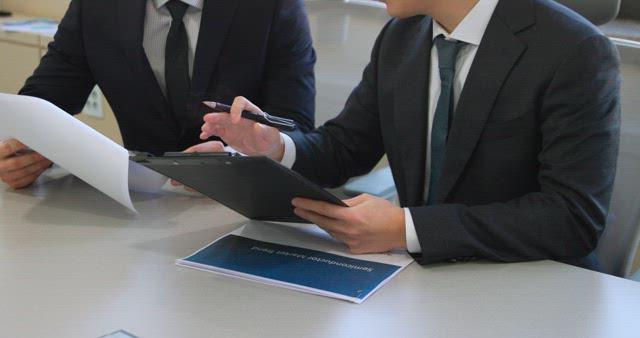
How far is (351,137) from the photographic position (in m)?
1.62

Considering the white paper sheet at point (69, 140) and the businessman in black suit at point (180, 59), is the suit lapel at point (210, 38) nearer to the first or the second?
the businessman in black suit at point (180, 59)

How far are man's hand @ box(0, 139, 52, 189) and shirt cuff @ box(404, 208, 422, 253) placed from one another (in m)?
0.72

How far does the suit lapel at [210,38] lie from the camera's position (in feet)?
5.69

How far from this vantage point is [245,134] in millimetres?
1450

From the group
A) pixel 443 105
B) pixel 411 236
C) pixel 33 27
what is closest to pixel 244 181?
pixel 411 236

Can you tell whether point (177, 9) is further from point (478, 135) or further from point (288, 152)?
point (478, 135)

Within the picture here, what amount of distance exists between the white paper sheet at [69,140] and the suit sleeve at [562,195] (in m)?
0.51

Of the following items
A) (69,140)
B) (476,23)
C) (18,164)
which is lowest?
(18,164)

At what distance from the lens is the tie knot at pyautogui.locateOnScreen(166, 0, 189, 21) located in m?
1.72

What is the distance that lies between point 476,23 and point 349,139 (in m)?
0.38

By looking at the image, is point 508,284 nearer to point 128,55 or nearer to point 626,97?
point 626,97

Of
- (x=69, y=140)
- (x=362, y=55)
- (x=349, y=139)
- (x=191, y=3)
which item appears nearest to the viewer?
(x=69, y=140)

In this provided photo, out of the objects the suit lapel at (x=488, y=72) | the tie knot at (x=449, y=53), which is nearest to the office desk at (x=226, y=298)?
the suit lapel at (x=488, y=72)

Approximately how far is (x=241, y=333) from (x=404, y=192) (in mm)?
685
